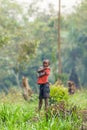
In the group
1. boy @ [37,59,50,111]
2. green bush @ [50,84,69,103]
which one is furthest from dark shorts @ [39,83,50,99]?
green bush @ [50,84,69,103]

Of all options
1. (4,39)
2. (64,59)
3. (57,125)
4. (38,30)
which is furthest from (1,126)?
(64,59)

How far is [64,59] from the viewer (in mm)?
47062

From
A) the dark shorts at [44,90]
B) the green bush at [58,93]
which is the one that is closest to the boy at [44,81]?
the dark shorts at [44,90]

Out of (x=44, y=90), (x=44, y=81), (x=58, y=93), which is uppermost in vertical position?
(x=44, y=81)

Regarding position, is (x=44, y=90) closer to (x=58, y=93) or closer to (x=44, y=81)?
(x=44, y=81)

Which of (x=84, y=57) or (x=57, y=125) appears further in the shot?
(x=84, y=57)

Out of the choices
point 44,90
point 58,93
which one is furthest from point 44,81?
point 58,93

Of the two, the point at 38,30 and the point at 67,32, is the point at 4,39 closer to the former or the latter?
the point at 38,30

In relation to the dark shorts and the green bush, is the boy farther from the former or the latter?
the green bush

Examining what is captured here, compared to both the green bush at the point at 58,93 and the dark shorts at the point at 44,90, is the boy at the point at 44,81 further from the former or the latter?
the green bush at the point at 58,93

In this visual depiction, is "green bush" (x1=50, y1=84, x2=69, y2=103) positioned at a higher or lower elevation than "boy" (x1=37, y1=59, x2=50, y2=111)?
lower

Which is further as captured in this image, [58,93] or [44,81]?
[58,93]

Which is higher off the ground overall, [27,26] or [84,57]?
[27,26]

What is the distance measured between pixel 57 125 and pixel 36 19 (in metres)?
38.1
